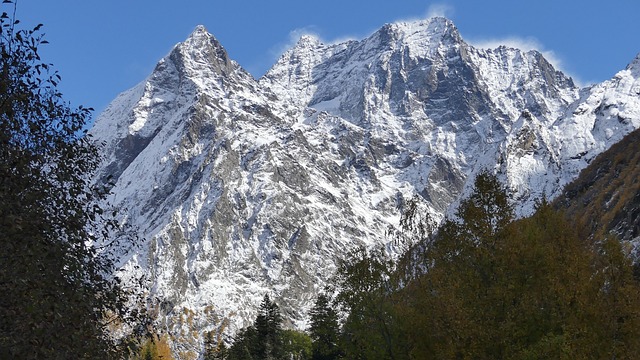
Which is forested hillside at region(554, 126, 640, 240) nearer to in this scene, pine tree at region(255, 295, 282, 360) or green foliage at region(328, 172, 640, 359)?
green foliage at region(328, 172, 640, 359)

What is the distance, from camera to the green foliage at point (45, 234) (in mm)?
19977

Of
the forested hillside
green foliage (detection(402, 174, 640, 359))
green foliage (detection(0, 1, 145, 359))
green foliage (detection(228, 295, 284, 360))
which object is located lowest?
green foliage (detection(0, 1, 145, 359))

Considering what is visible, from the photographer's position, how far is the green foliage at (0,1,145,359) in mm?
19977

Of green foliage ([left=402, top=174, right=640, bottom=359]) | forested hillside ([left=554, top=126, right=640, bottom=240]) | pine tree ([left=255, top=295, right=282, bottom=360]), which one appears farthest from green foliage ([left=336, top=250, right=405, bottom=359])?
pine tree ([left=255, top=295, right=282, bottom=360])

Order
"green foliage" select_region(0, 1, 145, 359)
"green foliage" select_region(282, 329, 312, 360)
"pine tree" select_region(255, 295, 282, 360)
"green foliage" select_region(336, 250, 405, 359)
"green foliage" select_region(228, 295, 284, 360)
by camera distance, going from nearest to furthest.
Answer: "green foliage" select_region(0, 1, 145, 359) → "green foliage" select_region(336, 250, 405, 359) → "green foliage" select_region(228, 295, 284, 360) → "pine tree" select_region(255, 295, 282, 360) → "green foliage" select_region(282, 329, 312, 360)

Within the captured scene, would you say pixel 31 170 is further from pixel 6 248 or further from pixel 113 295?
pixel 113 295

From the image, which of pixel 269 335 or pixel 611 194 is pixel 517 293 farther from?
pixel 269 335

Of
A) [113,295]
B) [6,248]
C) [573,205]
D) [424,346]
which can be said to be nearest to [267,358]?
[573,205]

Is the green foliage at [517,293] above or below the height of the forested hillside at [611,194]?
below

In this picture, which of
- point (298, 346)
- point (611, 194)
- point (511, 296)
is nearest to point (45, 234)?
point (511, 296)

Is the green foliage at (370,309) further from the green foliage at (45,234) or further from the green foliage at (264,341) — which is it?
the green foliage at (264,341)

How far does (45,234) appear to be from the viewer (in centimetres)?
2247

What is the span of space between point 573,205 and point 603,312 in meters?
38.3

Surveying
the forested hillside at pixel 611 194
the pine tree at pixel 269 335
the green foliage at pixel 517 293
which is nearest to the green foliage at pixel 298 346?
the pine tree at pixel 269 335
